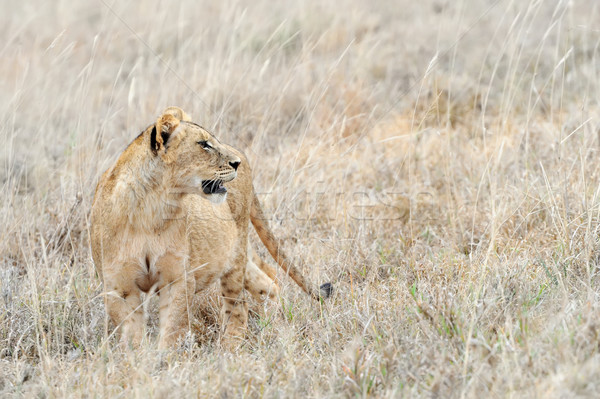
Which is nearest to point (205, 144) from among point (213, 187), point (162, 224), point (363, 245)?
point (213, 187)

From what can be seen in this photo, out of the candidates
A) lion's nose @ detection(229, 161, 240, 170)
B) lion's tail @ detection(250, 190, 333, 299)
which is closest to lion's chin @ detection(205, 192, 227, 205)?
lion's nose @ detection(229, 161, 240, 170)

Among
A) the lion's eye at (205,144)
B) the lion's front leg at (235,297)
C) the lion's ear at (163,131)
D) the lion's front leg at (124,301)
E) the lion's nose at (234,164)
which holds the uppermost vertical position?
the lion's ear at (163,131)

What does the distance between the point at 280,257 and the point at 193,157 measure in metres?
0.88

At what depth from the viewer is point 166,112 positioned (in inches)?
155

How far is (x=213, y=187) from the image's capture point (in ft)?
13.0

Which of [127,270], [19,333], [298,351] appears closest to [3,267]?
[19,333]

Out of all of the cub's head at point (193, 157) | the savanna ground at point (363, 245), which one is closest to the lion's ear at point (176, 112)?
the cub's head at point (193, 157)

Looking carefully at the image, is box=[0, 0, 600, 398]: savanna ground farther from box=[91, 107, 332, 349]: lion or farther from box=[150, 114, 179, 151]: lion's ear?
box=[150, 114, 179, 151]: lion's ear

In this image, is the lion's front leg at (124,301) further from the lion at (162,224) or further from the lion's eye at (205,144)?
the lion's eye at (205,144)

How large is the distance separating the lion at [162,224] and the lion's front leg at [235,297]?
206 mm

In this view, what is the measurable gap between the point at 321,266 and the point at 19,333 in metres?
1.81

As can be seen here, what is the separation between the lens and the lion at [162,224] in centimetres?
379

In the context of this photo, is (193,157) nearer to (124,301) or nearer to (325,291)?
(124,301)

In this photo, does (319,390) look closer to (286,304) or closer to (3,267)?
(286,304)
